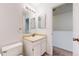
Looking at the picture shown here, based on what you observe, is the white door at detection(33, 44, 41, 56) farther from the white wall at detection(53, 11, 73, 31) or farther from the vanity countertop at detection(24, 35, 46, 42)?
the white wall at detection(53, 11, 73, 31)

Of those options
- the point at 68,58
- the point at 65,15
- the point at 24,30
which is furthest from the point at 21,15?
the point at 68,58

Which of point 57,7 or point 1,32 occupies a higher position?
point 57,7

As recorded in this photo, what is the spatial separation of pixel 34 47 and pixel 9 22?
17.8 inches

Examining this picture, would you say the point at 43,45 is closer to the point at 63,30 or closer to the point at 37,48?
the point at 37,48

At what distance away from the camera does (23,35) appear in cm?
142

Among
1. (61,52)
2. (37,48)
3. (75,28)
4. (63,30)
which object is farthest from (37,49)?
(75,28)

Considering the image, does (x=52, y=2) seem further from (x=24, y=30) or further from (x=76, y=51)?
(x=76, y=51)

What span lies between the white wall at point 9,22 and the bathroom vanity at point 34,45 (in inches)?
4.8

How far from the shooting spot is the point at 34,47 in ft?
4.64

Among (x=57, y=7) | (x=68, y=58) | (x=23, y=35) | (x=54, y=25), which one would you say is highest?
(x=57, y=7)

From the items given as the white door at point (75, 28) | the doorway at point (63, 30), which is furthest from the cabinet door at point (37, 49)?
the white door at point (75, 28)

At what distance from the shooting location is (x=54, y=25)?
141 cm

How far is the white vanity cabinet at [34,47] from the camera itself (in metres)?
1.41

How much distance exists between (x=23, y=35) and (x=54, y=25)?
16.7 inches
